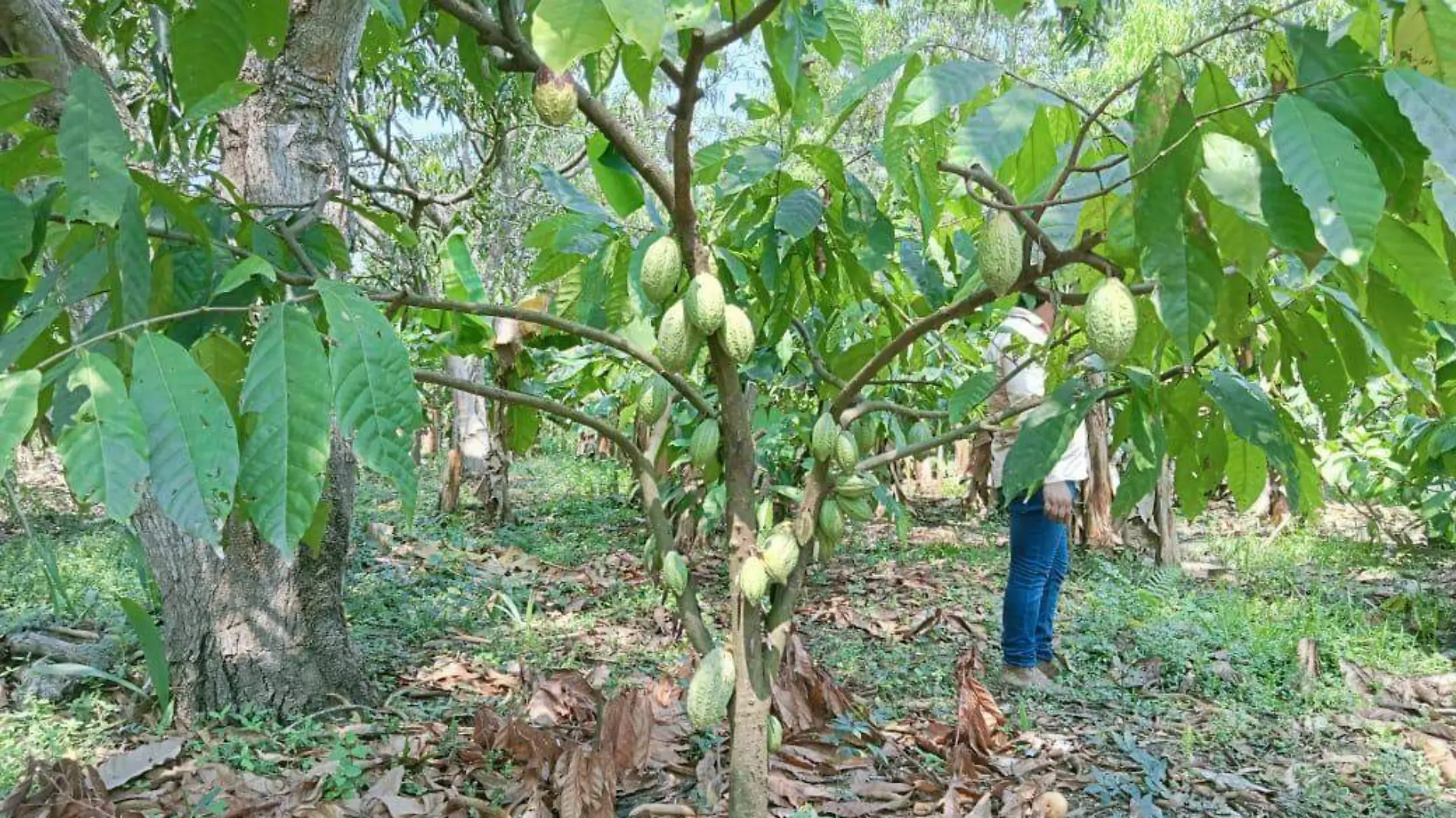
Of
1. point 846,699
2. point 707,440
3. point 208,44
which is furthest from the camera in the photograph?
point 846,699

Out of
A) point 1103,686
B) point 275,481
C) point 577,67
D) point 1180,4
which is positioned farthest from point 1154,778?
point 1180,4

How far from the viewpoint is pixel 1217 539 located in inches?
232

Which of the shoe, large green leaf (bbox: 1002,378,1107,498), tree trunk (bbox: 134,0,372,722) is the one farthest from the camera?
the shoe

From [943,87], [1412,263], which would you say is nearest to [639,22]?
[943,87]

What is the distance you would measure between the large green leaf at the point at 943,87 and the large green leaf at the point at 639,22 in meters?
0.28

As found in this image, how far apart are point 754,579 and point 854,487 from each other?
302 mm

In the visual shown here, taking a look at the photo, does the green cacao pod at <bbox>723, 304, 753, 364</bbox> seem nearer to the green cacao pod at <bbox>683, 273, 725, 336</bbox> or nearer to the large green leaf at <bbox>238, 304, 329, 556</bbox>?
the green cacao pod at <bbox>683, 273, 725, 336</bbox>

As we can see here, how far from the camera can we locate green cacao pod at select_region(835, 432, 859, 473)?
1.45 m

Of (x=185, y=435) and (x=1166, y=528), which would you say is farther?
(x=1166, y=528)

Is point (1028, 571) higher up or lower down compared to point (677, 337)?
lower down

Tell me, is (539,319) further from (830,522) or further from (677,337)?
(830,522)

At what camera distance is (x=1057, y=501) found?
2.99 m

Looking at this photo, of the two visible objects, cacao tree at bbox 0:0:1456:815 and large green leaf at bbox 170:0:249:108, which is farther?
large green leaf at bbox 170:0:249:108

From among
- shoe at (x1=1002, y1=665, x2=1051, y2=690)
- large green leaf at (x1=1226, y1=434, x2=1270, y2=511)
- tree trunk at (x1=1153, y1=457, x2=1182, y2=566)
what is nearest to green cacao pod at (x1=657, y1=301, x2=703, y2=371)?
large green leaf at (x1=1226, y1=434, x2=1270, y2=511)
